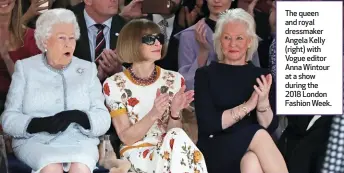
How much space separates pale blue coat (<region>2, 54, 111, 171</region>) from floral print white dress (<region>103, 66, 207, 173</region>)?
0.15m

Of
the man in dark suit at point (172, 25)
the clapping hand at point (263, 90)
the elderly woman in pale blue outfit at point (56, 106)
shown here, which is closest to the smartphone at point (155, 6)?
the man in dark suit at point (172, 25)

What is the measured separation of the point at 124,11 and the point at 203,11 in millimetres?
553

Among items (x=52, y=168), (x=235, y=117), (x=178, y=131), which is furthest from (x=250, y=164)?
(x=52, y=168)

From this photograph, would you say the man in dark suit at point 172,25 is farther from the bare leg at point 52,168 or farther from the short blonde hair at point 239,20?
the bare leg at point 52,168

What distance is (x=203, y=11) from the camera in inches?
209

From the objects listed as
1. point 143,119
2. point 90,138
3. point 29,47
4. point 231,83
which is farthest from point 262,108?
point 29,47

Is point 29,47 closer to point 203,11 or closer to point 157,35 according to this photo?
point 157,35

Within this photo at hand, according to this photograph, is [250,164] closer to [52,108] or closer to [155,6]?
[52,108]

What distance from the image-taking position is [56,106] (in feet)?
13.9

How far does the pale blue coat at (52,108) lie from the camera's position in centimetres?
413

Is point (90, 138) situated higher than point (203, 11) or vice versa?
point (203, 11)

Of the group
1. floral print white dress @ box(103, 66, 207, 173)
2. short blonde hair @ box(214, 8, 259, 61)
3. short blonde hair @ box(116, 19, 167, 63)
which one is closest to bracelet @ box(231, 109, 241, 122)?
floral print white dress @ box(103, 66, 207, 173)

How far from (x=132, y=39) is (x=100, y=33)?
0.43 metres

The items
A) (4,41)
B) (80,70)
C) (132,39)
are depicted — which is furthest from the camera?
(4,41)
